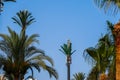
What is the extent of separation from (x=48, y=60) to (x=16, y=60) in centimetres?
265

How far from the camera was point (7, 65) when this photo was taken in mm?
33500

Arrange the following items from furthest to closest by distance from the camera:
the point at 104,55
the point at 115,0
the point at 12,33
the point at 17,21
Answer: the point at 17,21
the point at 12,33
the point at 104,55
the point at 115,0

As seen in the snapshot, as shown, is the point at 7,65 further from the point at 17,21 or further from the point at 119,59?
the point at 119,59

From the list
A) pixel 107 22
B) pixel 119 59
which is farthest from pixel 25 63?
pixel 119 59

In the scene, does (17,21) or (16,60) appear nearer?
(16,60)

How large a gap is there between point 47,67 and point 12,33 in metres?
4.10

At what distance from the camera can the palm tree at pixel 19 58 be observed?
110 ft

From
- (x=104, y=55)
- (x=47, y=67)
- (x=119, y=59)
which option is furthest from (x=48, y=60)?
(x=119, y=59)

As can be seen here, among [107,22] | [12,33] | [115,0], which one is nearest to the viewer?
[115,0]

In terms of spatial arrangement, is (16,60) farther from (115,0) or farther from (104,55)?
(115,0)

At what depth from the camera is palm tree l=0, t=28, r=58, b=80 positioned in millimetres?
33594

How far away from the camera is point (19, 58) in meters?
33.5

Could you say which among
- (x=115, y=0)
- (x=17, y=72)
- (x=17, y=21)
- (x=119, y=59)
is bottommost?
(x=119, y=59)

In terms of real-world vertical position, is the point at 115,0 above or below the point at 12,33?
below
